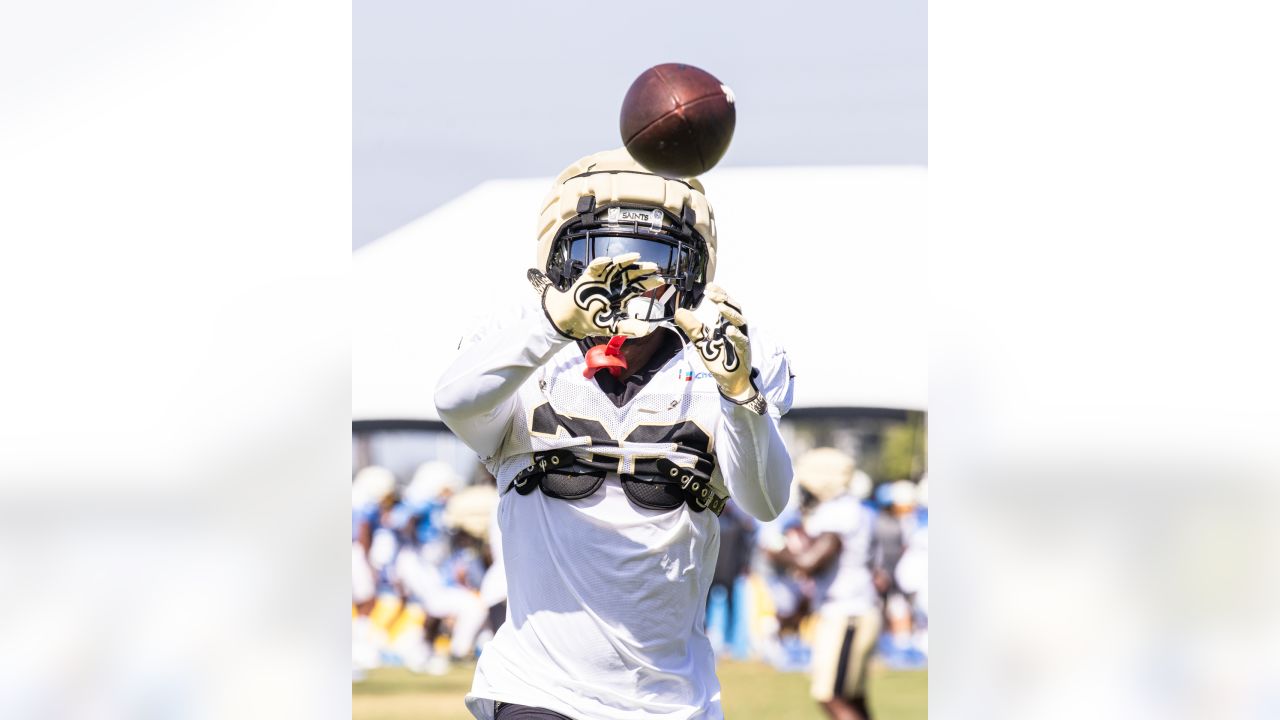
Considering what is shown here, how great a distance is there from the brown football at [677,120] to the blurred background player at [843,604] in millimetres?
5067

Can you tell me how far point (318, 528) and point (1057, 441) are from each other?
192 cm

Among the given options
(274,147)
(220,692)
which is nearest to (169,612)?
(220,692)

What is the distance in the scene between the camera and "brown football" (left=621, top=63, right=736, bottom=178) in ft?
13.1

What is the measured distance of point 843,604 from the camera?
8.92 meters

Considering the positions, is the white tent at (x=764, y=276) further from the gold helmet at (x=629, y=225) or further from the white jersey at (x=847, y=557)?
the gold helmet at (x=629, y=225)

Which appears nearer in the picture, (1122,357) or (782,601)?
(1122,357)

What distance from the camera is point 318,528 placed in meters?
3.95

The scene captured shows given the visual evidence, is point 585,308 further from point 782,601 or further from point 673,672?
point 782,601

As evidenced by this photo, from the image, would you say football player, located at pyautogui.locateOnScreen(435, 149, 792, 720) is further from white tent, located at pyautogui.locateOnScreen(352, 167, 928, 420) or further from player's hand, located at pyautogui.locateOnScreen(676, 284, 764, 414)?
white tent, located at pyautogui.locateOnScreen(352, 167, 928, 420)

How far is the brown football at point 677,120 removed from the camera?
13.1ft

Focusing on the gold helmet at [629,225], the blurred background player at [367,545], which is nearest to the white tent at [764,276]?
the blurred background player at [367,545]

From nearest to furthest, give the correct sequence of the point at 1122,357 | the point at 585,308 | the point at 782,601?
the point at 585,308, the point at 1122,357, the point at 782,601

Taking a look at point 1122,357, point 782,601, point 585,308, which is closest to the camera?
point 585,308

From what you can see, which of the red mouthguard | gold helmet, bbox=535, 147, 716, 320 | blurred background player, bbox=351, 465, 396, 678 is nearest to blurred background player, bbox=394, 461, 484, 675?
blurred background player, bbox=351, 465, 396, 678
